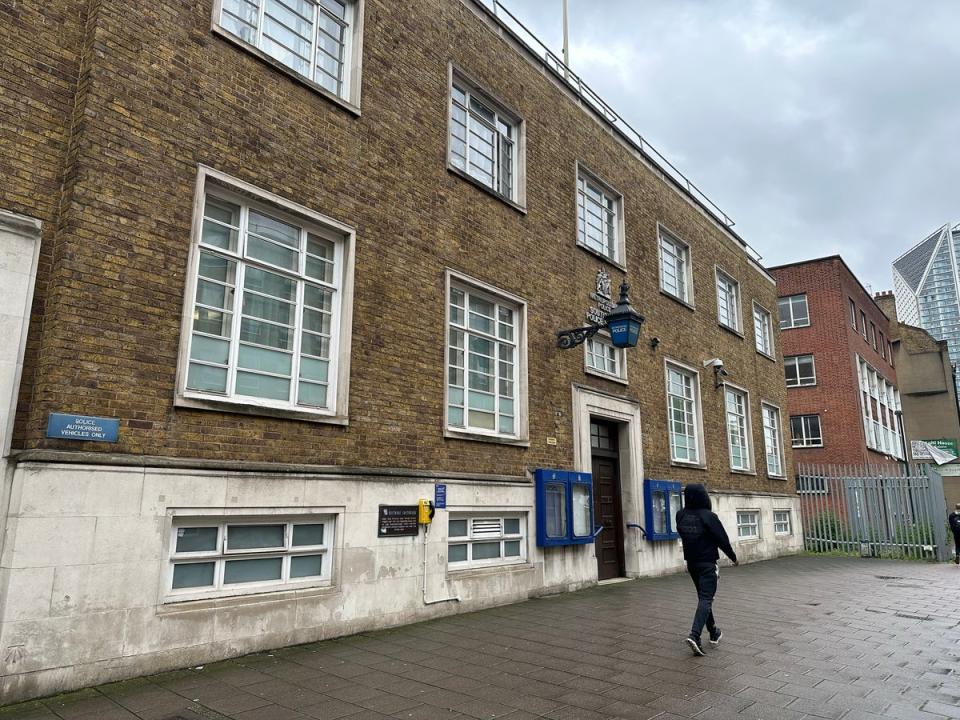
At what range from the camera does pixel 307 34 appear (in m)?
8.28

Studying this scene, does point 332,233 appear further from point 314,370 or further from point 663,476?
point 663,476

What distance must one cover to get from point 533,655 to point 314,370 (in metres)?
3.79

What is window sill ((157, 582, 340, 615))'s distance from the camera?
19.1ft

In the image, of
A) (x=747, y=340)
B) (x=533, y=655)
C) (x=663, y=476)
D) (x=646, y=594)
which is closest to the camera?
(x=533, y=655)

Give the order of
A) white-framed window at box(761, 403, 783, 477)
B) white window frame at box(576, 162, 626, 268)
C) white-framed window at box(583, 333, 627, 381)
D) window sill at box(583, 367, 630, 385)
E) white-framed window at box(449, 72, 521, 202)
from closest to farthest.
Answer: white-framed window at box(449, 72, 521, 202) < window sill at box(583, 367, 630, 385) < white-framed window at box(583, 333, 627, 381) < white window frame at box(576, 162, 626, 268) < white-framed window at box(761, 403, 783, 477)

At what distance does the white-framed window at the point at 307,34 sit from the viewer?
24.7 ft

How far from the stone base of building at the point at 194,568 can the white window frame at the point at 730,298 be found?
40.3 ft

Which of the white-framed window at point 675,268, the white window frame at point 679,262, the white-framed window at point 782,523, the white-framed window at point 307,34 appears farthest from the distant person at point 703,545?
the white-framed window at point 782,523

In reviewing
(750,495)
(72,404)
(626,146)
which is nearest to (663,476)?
(750,495)

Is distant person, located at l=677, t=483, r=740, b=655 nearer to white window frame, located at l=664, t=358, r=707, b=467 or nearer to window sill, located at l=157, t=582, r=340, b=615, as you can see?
window sill, located at l=157, t=582, r=340, b=615

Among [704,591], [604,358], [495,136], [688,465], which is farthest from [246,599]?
[688,465]

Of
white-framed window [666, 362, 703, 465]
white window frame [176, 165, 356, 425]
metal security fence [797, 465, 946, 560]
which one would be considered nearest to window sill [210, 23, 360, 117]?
white window frame [176, 165, 356, 425]

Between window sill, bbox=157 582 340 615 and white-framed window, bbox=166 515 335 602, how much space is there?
0.04m

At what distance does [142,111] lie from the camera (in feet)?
20.9
